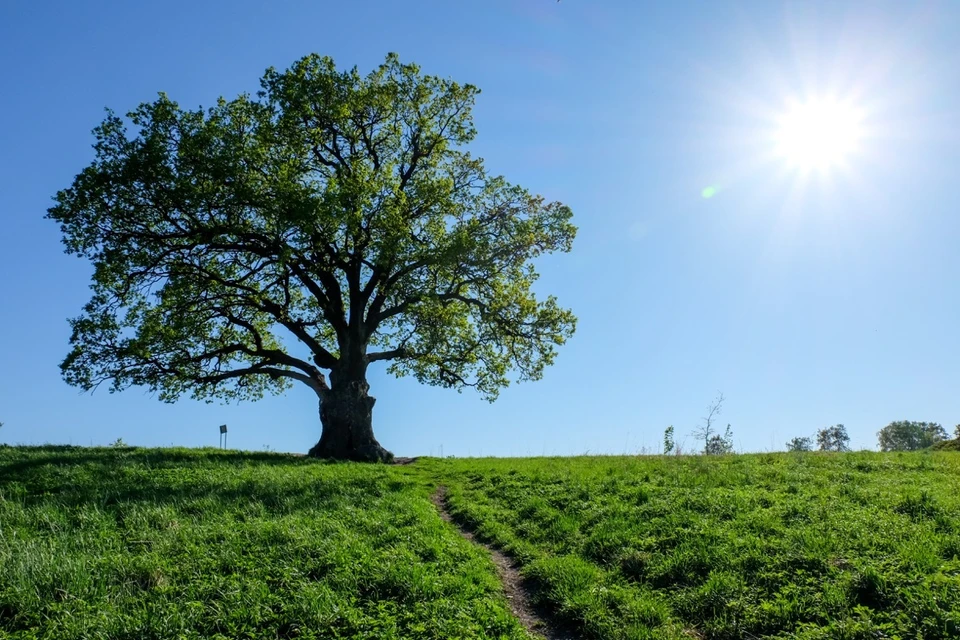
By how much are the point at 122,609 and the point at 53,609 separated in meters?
0.78

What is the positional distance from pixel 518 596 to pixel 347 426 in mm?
17641

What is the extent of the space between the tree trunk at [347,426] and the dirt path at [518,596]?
13371 millimetres

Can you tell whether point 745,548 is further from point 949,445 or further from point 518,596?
point 949,445

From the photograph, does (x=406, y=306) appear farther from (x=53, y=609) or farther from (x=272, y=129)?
(x=53, y=609)

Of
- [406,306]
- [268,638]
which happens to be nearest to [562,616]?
[268,638]

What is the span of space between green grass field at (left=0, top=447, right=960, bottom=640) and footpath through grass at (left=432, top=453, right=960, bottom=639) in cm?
3

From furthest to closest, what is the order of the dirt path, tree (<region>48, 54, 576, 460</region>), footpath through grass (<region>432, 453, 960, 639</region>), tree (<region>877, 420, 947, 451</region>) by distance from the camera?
tree (<region>877, 420, 947, 451</region>) → tree (<region>48, 54, 576, 460</region>) → the dirt path → footpath through grass (<region>432, 453, 960, 639</region>)

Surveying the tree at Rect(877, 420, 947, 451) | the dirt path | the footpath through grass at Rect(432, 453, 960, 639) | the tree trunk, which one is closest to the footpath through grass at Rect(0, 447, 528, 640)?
the dirt path

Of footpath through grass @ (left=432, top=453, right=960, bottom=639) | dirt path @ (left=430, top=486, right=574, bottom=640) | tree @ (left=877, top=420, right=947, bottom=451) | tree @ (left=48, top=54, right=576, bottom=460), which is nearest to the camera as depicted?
footpath through grass @ (left=432, top=453, right=960, bottom=639)

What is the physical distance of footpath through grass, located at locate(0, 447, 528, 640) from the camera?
24.4ft

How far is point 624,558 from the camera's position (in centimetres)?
1000

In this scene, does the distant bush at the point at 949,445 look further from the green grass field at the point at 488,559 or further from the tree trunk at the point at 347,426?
the tree trunk at the point at 347,426

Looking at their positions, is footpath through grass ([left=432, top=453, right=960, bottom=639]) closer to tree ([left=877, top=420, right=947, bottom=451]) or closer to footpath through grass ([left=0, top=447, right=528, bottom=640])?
footpath through grass ([left=0, top=447, right=528, bottom=640])

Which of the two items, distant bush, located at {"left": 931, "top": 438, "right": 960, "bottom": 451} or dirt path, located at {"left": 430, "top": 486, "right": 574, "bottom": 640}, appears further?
distant bush, located at {"left": 931, "top": 438, "right": 960, "bottom": 451}
